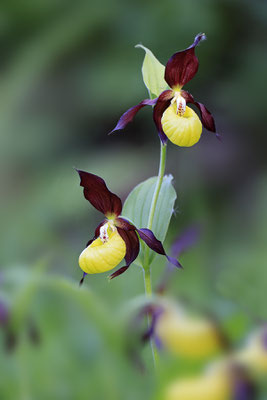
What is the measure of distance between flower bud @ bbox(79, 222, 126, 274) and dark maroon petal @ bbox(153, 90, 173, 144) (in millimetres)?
137

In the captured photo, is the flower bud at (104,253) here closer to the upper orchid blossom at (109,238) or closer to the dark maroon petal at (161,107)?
the upper orchid blossom at (109,238)

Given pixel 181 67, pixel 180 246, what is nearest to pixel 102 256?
pixel 180 246

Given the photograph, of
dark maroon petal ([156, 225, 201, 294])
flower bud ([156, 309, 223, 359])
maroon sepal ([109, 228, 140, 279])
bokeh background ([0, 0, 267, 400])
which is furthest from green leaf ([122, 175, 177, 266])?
bokeh background ([0, 0, 267, 400])

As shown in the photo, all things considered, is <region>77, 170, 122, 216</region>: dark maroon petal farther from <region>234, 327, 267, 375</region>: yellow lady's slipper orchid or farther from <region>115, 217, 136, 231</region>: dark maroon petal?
<region>234, 327, 267, 375</region>: yellow lady's slipper orchid

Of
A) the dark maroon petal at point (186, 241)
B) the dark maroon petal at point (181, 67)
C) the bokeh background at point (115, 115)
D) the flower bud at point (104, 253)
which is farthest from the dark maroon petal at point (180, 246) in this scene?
the bokeh background at point (115, 115)

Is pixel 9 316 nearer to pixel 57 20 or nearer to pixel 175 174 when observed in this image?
pixel 175 174

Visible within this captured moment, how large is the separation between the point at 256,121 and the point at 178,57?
7.71 ft

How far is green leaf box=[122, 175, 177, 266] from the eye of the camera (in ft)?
2.30

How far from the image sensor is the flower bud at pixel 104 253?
64cm

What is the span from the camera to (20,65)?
2.84 m

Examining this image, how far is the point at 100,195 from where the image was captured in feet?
2.11

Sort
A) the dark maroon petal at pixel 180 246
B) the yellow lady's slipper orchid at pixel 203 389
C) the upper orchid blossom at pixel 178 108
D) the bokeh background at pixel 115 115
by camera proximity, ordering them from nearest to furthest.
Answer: the yellow lady's slipper orchid at pixel 203 389
the dark maroon petal at pixel 180 246
the upper orchid blossom at pixel 178 108
the bokeh background at pixel 115 115


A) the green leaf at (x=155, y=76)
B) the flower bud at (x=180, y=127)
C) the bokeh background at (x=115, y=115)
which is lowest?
the bokeh background at (x=115, y=115)

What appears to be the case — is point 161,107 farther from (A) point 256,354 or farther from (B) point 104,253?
(A) point 256,354
